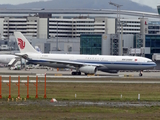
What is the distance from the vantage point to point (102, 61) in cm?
8588

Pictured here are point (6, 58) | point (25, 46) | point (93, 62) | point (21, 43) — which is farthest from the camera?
point (6, 58)

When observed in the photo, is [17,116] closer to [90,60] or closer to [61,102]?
[61,102]

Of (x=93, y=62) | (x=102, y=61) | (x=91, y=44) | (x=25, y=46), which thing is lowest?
(x=93, y=62)

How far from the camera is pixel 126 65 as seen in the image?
85250 millimetres

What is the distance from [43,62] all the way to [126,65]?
14818mm

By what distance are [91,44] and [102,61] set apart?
1933 inches

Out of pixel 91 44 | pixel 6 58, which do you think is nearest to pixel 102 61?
pixel 91 44

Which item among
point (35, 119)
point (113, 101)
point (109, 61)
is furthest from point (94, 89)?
point (109, 61)

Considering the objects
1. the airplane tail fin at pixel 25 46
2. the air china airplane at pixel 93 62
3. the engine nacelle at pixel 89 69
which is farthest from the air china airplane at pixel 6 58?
the engine nacelle at pixel 89 69

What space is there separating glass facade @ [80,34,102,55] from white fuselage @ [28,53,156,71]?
46499 mm

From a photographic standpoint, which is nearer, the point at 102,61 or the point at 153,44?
the point at 102,61

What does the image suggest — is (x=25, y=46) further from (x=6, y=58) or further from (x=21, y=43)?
(x=6, y=58)

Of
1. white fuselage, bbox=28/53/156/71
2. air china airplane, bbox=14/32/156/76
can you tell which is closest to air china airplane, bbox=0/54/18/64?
air china airplane, bbox=14/32/156/76

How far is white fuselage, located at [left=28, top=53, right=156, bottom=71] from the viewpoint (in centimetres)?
8531
